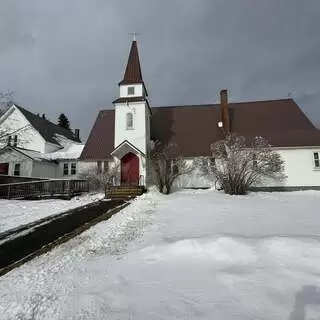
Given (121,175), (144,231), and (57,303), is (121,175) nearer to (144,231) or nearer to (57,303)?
(144,231)

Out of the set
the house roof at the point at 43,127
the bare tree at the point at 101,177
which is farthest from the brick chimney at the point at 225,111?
the house roof at the point at 43,127

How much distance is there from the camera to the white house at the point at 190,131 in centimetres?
2248

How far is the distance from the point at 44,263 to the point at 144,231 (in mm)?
3099

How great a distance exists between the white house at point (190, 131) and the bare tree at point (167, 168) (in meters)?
1.17

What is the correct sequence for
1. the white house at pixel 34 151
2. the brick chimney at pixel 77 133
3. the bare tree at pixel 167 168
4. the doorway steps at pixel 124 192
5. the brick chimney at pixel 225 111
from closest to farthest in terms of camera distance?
1. the doorway steps at pixel 124 192
2. the bare tree at pixel 167 168
3. the brick chimney at pixel 225 111
4. the white house at pixel 34 151
5. the brick chimney at pixel 77 133

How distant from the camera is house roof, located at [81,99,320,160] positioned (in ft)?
78.6

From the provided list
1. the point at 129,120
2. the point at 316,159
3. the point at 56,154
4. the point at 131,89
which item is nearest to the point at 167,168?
the point at 129,120

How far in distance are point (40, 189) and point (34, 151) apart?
13.4 m

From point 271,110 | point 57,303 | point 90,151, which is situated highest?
point 271,110

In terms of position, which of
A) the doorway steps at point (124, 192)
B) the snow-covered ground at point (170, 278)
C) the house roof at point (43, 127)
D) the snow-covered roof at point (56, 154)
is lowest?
the snow-covered ground at point (170, 278)

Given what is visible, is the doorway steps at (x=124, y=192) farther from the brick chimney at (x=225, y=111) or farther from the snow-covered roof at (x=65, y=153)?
the snow-covered roof at (x=65, y=153)

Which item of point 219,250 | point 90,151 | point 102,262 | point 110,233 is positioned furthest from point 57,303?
point 90,151

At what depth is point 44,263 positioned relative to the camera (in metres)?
5.73

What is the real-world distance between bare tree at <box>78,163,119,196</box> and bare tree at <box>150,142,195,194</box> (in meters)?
3.10
